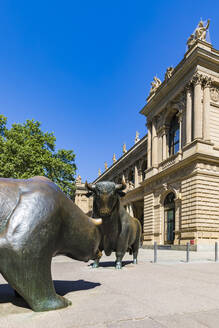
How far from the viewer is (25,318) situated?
2.48 m

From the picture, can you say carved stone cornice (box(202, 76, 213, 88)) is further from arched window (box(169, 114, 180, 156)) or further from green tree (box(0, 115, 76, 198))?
green tree (box(0, 115, 76, 198))

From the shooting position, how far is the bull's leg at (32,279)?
2.49 meters

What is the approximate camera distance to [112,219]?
5.83m

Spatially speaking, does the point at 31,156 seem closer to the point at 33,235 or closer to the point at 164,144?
the point at 164,144

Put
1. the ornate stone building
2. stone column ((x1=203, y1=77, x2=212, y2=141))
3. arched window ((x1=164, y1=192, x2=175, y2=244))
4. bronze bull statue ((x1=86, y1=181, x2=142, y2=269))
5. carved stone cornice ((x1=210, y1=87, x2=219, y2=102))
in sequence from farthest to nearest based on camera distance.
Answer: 1. arched window ((x1=164, y1=192, x2=175, y2=244))
2. carved stone cornice ((x1=210, y1=87, x2=219, y2=102))
3. stone column ((x1=203, y1=77, x2=212, y2=141))
4. the ornate stone building
5. bronze bull statue ((x1=86, y1=181, x2=142, y2=269))

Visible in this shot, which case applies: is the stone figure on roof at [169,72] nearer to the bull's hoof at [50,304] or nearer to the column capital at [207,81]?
the column capital at [207,81]

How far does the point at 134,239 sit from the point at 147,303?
4.93 m

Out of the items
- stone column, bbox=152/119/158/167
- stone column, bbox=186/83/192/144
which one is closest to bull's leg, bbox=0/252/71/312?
stone column, bbox=186/83/192/144

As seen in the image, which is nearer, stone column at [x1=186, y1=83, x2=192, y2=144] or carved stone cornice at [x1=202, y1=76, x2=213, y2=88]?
carved stone cornice at [x1=202, y1=76, x2=213, y2=88]

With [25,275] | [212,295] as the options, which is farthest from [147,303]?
[25,275]

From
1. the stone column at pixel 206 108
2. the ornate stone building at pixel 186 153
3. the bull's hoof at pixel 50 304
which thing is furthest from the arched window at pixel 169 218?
the bull's hoof at pixel 50 304

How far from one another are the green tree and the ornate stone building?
9.10 meters

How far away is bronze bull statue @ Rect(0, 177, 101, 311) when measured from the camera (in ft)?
8.22

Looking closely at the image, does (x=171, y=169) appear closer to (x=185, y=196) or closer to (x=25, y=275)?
(x=185, y=196)
